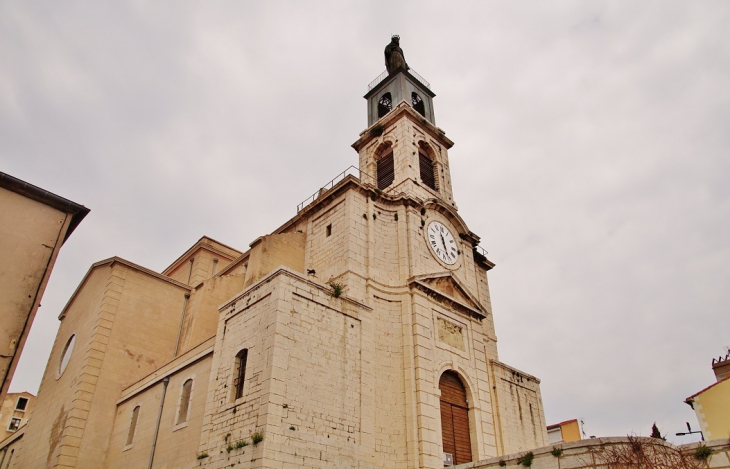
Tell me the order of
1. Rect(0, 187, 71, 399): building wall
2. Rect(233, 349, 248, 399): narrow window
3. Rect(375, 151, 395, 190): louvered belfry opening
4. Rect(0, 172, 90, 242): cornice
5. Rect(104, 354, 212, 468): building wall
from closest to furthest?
1. Rect(0, 187, 71, 399): building wall
2. Rect(0, 172, 90, 242): cornice
3. Rect(233, 349, 248, 399): narrow window
4. Rect(104, 354, 212, 468): building wall
5. Rect(375, 151, 395, 190): louvered belfry opening

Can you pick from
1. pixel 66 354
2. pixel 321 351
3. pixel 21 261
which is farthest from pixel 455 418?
pixel 66 354

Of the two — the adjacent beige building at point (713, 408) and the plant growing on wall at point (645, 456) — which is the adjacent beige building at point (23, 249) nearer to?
the plant growing on wall at point (645, 456)

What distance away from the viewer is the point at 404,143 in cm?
2230

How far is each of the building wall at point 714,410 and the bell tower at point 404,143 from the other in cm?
1143

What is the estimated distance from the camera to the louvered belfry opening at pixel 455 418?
52.4 feet

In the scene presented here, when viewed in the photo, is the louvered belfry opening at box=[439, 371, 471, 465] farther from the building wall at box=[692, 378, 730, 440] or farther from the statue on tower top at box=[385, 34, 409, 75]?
the statue on tower top at box=[385, 34, 409, 75]

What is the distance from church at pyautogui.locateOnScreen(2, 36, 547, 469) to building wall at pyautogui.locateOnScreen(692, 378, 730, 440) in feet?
17.4

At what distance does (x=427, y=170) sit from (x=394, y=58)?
7299 mm

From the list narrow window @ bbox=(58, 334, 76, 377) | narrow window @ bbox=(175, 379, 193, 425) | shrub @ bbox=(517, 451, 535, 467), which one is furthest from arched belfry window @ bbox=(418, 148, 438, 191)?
narrow window @ bbox=(58, 334, 76, 377)

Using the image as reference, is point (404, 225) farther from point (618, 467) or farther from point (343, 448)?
A: point (618, 467)

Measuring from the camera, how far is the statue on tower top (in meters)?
26.6

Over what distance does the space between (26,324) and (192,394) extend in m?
5.74

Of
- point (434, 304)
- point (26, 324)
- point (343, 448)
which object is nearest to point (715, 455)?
point (343, 448)

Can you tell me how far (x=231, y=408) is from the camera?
13.3 m
